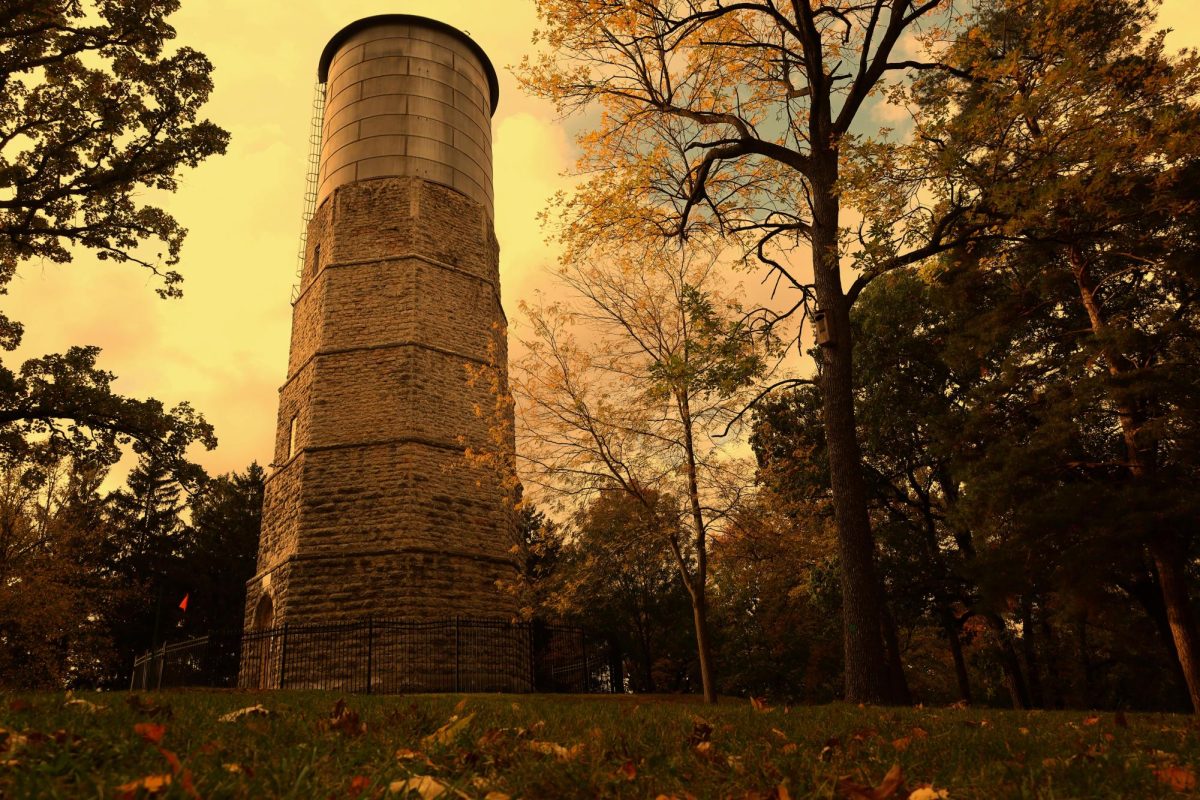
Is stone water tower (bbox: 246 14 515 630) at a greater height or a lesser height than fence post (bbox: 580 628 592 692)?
greater

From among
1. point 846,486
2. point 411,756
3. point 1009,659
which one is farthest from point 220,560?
point 411,756

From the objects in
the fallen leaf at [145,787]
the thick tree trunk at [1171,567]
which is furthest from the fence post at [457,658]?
the fallen leaf at [145,787]

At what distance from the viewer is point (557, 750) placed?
3068 millimetres

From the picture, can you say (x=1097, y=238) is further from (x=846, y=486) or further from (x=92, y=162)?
(x=92, y=162)

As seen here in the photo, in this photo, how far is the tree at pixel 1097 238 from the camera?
922cm

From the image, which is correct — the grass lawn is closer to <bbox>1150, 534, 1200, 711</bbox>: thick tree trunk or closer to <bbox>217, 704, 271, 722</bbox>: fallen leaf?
<bbox>217, 704, 271, 722</bbox>: fallen leaf

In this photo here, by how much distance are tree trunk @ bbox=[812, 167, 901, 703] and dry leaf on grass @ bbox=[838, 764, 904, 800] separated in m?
6.76

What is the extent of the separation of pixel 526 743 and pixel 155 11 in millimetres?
13206

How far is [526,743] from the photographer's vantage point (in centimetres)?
329

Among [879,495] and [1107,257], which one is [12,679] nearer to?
[879,495]

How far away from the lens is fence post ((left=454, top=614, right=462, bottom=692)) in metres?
16.0

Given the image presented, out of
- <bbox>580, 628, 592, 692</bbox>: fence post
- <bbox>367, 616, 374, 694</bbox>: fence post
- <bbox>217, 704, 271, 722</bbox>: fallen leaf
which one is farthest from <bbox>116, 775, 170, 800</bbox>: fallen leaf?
<bbox>580, 628, 592, 692</bbox>: fence post

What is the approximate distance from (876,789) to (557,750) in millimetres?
1246

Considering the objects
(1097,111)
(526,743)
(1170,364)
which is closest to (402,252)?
(1097,111)
